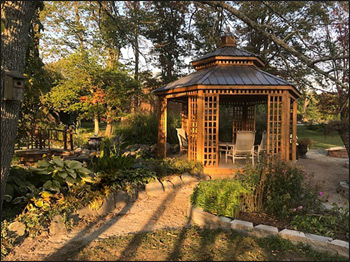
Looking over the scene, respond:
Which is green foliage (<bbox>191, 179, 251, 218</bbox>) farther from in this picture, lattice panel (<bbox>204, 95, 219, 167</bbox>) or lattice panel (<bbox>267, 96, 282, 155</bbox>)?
lattice panel (<bbox>267, 96, 282, 155</bbox>)

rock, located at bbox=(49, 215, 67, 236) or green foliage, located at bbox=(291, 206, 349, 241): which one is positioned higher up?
green foliage, located at bbox=(291, 206, 349, 241)

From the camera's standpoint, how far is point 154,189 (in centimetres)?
534

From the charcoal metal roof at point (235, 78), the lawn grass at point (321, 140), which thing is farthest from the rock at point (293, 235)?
the lawn grass at point (321, 140)

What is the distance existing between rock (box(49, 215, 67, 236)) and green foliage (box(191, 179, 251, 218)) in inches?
80.5

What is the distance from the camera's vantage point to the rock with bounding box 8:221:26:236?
3098 millimetres

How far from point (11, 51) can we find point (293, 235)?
388 centimetres

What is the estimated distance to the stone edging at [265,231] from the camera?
9.64 ft

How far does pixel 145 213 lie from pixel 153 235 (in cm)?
101

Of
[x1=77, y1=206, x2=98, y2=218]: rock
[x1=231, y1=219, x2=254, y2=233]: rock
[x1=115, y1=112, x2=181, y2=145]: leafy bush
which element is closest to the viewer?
[x1=231, y1=219, x2=254, y2=233]: rock

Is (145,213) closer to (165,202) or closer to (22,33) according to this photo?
(165,202)

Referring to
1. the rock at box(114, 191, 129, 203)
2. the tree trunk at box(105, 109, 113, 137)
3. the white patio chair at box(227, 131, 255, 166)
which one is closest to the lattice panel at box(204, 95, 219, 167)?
the white patio chair at box(227, 131, 255, 166)

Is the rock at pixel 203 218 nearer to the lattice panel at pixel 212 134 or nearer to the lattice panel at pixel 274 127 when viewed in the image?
the lattice panel at pixel 212 134

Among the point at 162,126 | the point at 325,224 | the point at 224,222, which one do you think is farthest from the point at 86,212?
the point at 162,126

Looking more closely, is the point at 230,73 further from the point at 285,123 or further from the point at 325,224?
the point at 325,224
